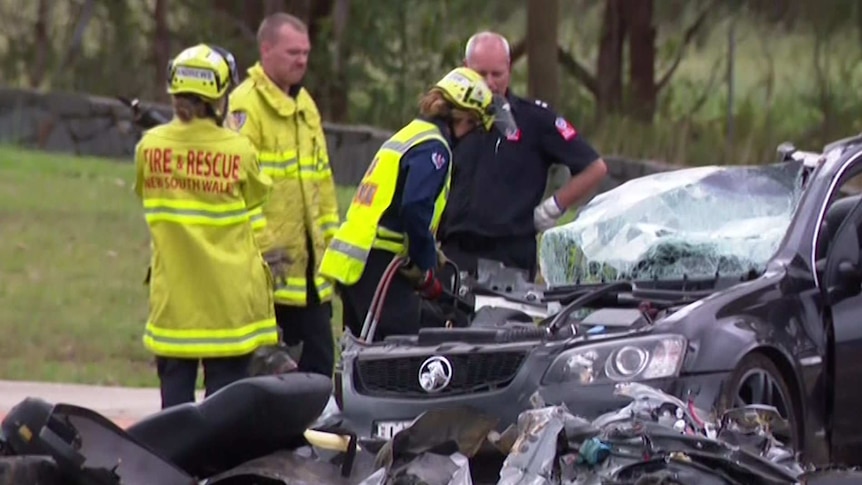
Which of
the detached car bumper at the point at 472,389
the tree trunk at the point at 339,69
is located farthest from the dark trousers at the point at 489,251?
the tree trunk at the point at 339,69

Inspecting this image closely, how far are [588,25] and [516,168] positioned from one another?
18075 millimetres

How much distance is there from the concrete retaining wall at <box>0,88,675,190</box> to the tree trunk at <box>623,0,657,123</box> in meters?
2.84

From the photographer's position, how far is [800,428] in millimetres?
7965

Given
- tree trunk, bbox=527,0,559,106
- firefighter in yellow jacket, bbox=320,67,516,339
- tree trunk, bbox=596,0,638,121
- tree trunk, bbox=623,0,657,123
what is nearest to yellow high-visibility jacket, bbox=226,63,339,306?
firefighter in yellow jacket, bbox=320,67,516,339

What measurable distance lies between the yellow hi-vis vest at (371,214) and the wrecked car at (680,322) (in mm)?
473

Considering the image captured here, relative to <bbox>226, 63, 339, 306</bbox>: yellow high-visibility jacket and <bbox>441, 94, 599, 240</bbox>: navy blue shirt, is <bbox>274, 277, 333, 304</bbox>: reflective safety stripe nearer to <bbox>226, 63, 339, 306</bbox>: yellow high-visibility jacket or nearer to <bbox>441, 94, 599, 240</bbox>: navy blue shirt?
<bbox>226, 63, 339, 306</bbox>: yellow high-visibility jacket

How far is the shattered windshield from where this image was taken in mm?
8289

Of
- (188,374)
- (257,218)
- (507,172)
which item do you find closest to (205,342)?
(188,374)

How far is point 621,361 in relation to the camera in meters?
7.46

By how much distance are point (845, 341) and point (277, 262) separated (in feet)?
8.34

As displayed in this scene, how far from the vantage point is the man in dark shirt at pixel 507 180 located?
9.53 m

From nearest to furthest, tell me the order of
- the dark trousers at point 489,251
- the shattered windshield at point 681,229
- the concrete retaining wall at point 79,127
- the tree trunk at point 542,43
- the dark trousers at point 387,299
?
1. the shattered windshield at point 681,229
2. the dark trousers at point 387,299
3. the dark trousers at point 489,251
4. the tree trunk at point 542,43
5. the concrete retaining wall at point 79,127

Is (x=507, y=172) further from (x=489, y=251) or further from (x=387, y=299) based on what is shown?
(x=387, y=299)

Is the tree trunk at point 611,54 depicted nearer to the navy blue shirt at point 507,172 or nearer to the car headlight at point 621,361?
the navy blue shirt at point 507,172
